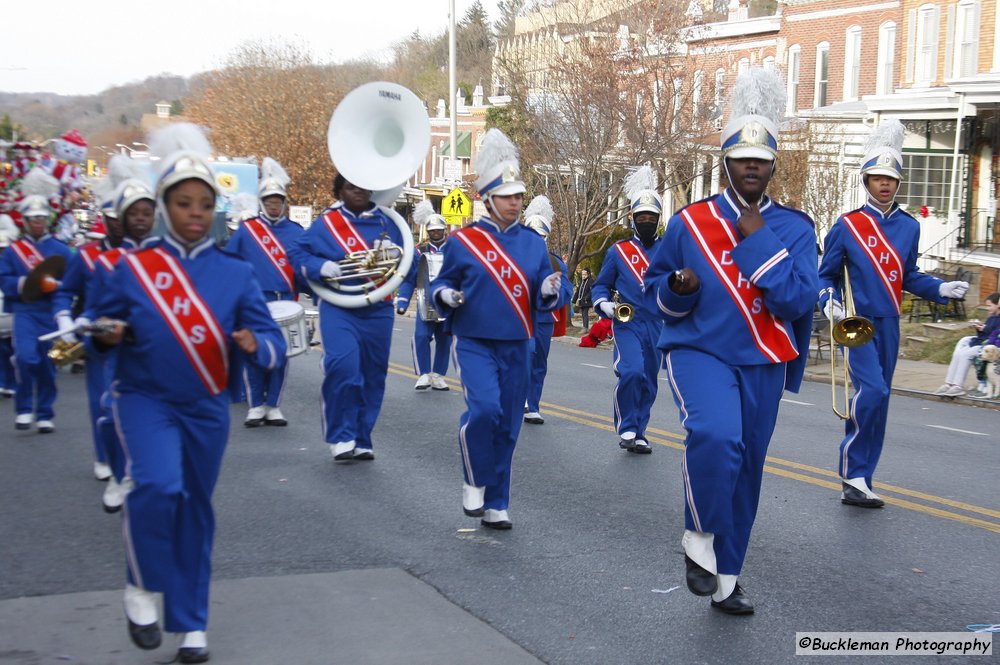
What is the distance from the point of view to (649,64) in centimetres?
2786

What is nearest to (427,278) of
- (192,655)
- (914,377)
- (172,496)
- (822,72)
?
(172,496)

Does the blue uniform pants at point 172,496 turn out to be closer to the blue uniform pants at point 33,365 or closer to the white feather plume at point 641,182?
the white feather plume at point 641,182

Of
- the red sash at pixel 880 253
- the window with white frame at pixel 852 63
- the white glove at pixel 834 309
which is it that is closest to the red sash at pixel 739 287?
the white glove at pixel 834 309

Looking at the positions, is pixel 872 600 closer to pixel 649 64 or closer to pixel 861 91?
pixel 649 64

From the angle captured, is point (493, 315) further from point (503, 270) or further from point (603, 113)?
Answer: point (603, 113)

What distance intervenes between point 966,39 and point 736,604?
2478 centimetres

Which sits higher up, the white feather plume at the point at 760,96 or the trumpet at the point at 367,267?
the white feather plume at the point at 760,96

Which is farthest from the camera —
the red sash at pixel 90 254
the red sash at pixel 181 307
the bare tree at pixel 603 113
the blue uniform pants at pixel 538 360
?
the bare tree at pixel 603 113

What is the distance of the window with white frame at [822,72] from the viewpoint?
34594 mm

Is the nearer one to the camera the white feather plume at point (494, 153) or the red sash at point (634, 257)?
the white feather plume at point (494, 153)

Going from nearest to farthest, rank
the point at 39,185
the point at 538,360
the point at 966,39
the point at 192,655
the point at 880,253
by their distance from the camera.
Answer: the point at 192,655, the point at 880,253, the point at 39,185, the point at 538,360, the point at 966,39

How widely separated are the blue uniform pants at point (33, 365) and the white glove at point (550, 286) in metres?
5.95

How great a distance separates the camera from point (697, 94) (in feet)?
98.8

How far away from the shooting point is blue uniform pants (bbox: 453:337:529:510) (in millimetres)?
7602
